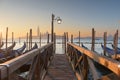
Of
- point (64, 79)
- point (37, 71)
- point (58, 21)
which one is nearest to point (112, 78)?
point (37, 71)

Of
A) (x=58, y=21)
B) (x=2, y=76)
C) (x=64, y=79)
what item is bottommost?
(x=64, y=79)

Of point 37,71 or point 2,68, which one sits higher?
point 2,68

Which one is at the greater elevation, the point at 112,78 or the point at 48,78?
the point at 112,78

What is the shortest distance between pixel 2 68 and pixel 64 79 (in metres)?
5.01

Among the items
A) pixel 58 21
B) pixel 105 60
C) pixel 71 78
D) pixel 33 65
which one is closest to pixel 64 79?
pixel 71 78

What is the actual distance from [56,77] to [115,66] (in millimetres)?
5140

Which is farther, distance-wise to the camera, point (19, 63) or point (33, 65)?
point (33, 65)

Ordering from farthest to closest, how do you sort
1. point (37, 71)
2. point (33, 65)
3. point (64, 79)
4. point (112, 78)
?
point (64, 79) < point (37, 71) < point (33, 65) < point (112, 78)

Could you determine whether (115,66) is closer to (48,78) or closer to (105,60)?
(105,60)

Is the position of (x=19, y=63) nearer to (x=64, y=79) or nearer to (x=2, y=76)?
(x=2, y=76)

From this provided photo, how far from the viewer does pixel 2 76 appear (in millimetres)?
2074

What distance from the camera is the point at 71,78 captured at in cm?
719

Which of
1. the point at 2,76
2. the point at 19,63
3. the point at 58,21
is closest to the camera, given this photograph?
the point at 2,76

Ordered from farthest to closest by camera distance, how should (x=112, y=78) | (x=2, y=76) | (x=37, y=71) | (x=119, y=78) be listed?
(x=37, y=71), (x=112, y=78), (x=119, y=78), (x=2, y=76)
